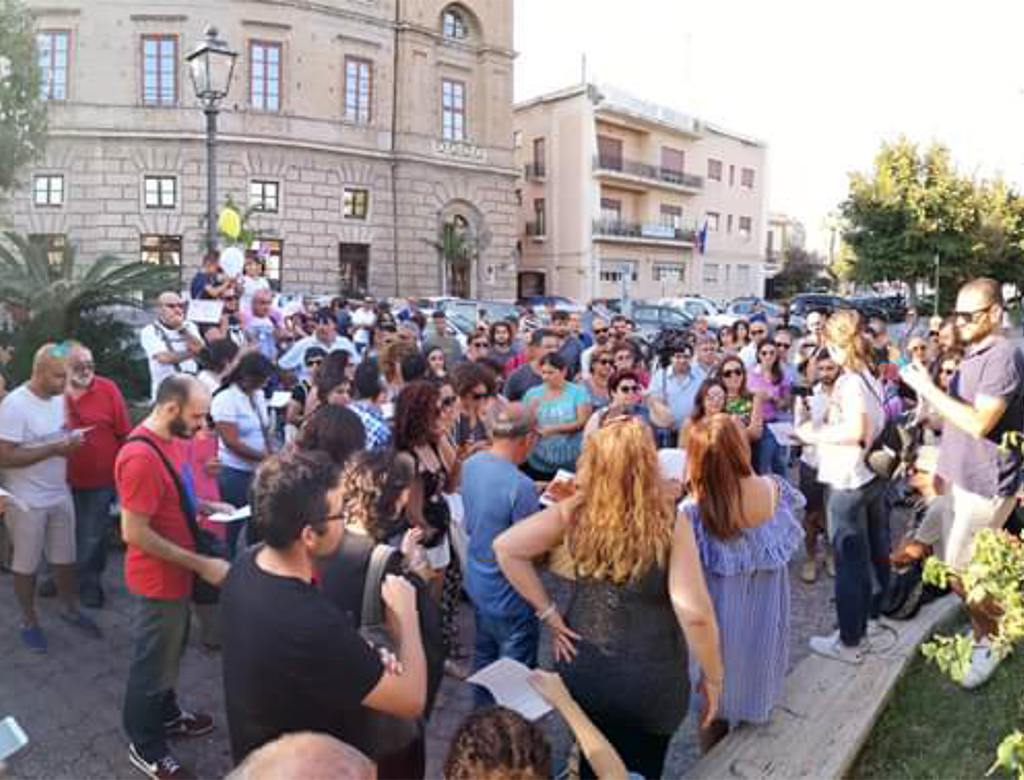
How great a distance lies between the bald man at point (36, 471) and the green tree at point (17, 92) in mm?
16646

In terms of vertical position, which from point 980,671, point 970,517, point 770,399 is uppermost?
point 770,399

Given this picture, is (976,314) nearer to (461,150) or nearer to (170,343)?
(170,343)

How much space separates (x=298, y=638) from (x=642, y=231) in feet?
147

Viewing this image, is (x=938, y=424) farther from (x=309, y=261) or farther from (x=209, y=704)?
(x=309, y=261)

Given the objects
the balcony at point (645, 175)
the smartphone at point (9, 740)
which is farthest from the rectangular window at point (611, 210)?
the smartphone at point (9, 740)

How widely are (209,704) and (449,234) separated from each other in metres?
31.5

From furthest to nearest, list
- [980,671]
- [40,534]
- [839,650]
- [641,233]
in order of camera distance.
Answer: [641,233], [40,534], [839,650], [980,671]

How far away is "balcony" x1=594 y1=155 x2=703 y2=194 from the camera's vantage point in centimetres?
4272

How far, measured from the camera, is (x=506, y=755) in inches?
64.8

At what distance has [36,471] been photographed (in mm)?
4570

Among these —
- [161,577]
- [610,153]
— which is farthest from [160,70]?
[161,577]

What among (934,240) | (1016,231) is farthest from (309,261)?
(1016,231)

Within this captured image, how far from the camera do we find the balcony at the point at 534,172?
4303 centimetres

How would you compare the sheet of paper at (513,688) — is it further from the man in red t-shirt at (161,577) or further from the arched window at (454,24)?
the arched window at (454,24)
